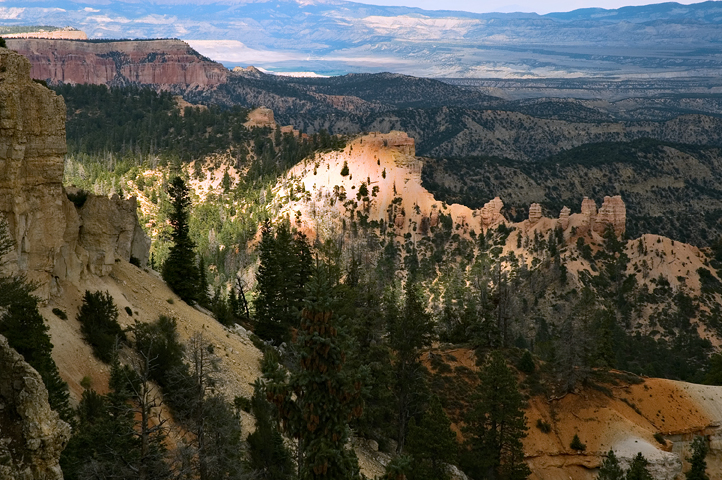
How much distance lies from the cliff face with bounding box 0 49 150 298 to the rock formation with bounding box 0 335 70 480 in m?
12.6

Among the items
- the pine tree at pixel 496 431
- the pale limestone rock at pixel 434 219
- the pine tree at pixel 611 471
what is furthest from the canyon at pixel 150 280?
the pale limestone rock at pixel 434 219

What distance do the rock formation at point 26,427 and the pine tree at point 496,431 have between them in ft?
100

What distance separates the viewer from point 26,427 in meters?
16.3

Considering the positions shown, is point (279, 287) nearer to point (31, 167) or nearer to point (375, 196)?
point (31, 167)

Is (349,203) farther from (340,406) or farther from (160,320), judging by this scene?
(340,406)

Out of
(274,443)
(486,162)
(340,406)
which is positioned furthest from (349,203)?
(340,406)

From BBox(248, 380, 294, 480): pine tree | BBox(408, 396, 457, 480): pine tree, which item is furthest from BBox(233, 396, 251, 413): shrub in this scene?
BBox(408, 396, 457, 480): pine tree

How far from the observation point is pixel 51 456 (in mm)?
16500

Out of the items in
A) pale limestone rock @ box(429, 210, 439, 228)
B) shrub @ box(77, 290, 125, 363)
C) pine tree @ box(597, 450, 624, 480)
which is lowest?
pine tree @ box(597, 450, 624, 480)

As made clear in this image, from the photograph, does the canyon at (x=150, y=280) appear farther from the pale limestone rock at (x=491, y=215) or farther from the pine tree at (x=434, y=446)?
the pale limestone rock at (x=491, y=215)

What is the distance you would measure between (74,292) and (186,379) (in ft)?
34.8

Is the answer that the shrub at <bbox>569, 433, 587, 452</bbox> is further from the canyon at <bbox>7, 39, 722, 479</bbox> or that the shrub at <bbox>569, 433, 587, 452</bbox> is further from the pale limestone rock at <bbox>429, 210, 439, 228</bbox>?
the pale limestone rock at <bbox>429, 210, 439, 228</bbox>

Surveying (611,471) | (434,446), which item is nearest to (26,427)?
(434,446)

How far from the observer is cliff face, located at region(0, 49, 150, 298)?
89.8 ft
